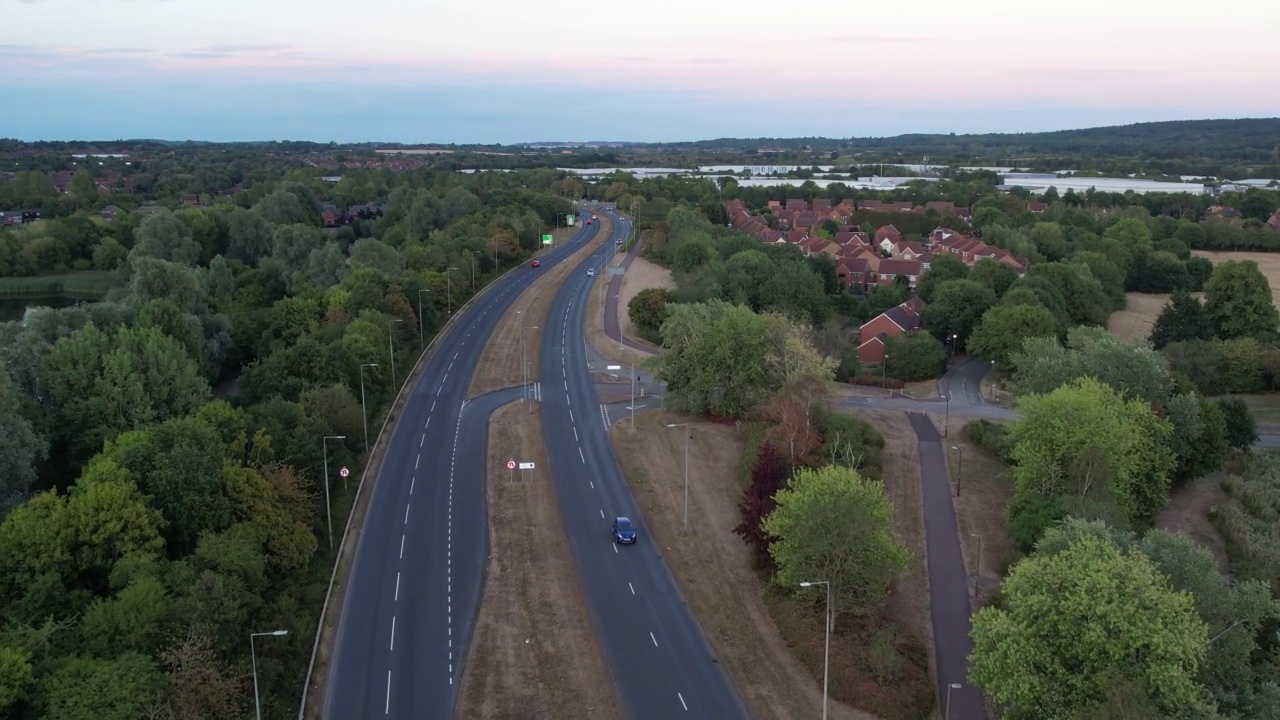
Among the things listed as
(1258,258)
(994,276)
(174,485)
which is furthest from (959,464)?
(1258,258)

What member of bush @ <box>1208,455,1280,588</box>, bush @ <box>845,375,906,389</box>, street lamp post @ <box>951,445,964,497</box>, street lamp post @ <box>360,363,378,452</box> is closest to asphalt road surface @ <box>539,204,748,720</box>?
street lamp post @ <box>360,363,378,452</box>

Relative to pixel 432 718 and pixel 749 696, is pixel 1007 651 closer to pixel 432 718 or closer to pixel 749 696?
pixel 749 696

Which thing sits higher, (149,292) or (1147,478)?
(149,292)

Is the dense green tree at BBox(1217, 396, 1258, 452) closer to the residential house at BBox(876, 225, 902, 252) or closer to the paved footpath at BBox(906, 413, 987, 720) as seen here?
the paved footpath at BBox(906, 413, 987, 720)

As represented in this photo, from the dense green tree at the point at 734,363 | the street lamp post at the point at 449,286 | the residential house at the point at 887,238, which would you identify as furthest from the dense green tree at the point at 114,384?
the residential house at the point at 887,238

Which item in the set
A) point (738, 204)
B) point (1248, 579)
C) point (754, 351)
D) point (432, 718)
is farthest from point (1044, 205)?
point (432, 718)
